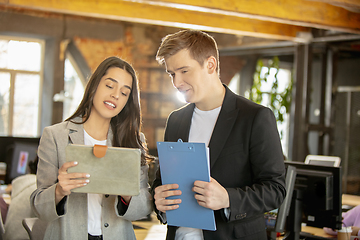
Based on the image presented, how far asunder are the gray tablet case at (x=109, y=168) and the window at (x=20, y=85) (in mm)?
5616

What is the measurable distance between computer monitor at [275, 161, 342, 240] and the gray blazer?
1249 mm

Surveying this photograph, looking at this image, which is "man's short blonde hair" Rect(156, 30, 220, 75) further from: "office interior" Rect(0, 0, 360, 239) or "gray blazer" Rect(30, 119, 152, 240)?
"office interior" Rect(0, 0, 360, 239)

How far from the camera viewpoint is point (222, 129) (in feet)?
5.60

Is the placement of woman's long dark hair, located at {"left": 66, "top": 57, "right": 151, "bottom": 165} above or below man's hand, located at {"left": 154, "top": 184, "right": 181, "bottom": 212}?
above

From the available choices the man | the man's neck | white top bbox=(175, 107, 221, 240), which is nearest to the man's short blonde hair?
the man

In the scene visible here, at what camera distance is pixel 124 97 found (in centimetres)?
188

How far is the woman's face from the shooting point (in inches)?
72.3

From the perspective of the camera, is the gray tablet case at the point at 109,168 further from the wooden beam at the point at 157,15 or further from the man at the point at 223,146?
the wooden beam at the point at 157,15

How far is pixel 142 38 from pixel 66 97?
6.54 ft

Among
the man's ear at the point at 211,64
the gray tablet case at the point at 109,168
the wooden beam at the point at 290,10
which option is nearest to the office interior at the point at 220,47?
the wooden beam at the point at 290,10

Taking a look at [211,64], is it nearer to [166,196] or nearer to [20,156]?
[166,196]

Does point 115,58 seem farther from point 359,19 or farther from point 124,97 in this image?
point 359,19

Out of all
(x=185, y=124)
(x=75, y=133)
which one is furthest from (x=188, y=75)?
(x=75, y=133)

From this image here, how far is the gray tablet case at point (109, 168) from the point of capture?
1.52m
